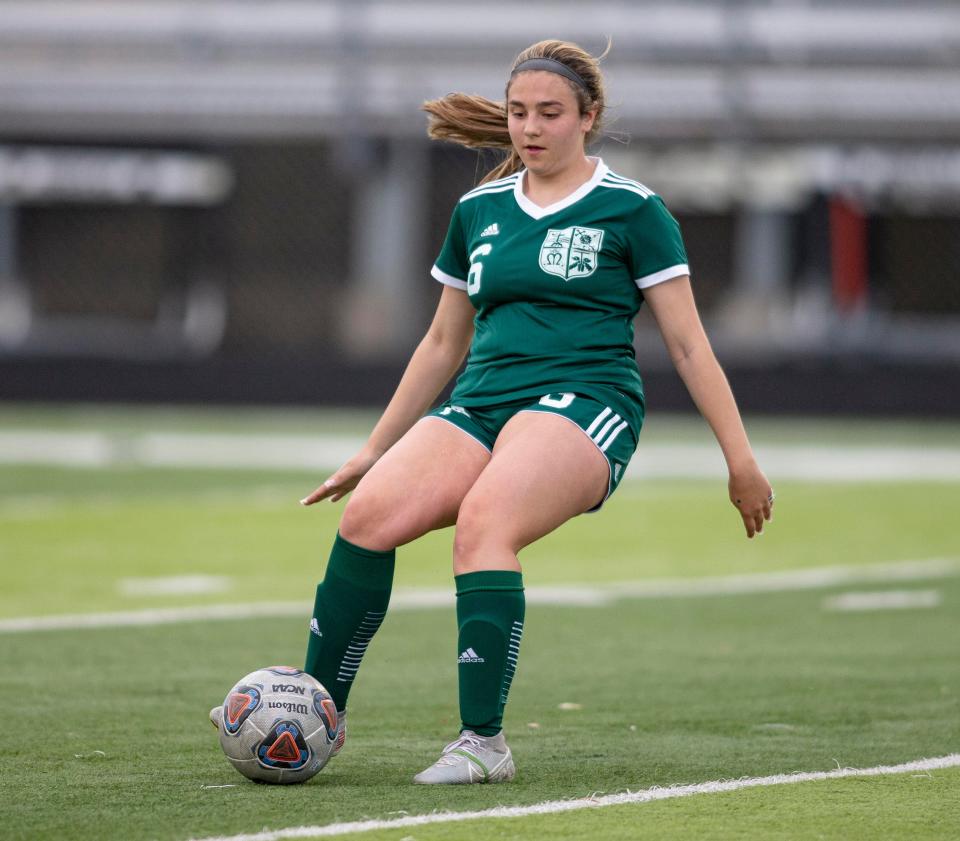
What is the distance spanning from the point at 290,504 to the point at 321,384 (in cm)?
1143

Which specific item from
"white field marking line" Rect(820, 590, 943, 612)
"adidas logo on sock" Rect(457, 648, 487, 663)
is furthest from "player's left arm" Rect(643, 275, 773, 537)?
"white field marking line" Rect(820, 590, 943, 612)

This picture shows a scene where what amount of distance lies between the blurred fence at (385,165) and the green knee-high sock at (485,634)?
73.8 feet

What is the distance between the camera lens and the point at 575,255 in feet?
17.1

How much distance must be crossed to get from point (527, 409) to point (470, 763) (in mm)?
987

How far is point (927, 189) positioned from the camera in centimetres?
2841

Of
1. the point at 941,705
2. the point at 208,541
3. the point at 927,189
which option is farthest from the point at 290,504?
the point at 927,189

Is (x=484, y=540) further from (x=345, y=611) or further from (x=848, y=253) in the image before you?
(x=848, y=253)

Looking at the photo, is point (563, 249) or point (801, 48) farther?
point (801, 48)

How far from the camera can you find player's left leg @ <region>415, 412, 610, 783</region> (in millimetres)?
4984

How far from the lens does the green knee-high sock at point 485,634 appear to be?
4969mm

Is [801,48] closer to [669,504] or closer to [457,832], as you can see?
[669,504]

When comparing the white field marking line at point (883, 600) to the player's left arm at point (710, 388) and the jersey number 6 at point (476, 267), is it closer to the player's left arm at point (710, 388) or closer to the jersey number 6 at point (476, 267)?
the player's left arm at point (710, 388)

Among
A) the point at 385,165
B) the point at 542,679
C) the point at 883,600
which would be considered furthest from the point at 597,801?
the point at 385,165

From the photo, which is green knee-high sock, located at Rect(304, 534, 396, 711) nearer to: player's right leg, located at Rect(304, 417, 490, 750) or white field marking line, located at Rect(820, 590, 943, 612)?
player's right leg, located at Rect(304, 417, 490, 750)
